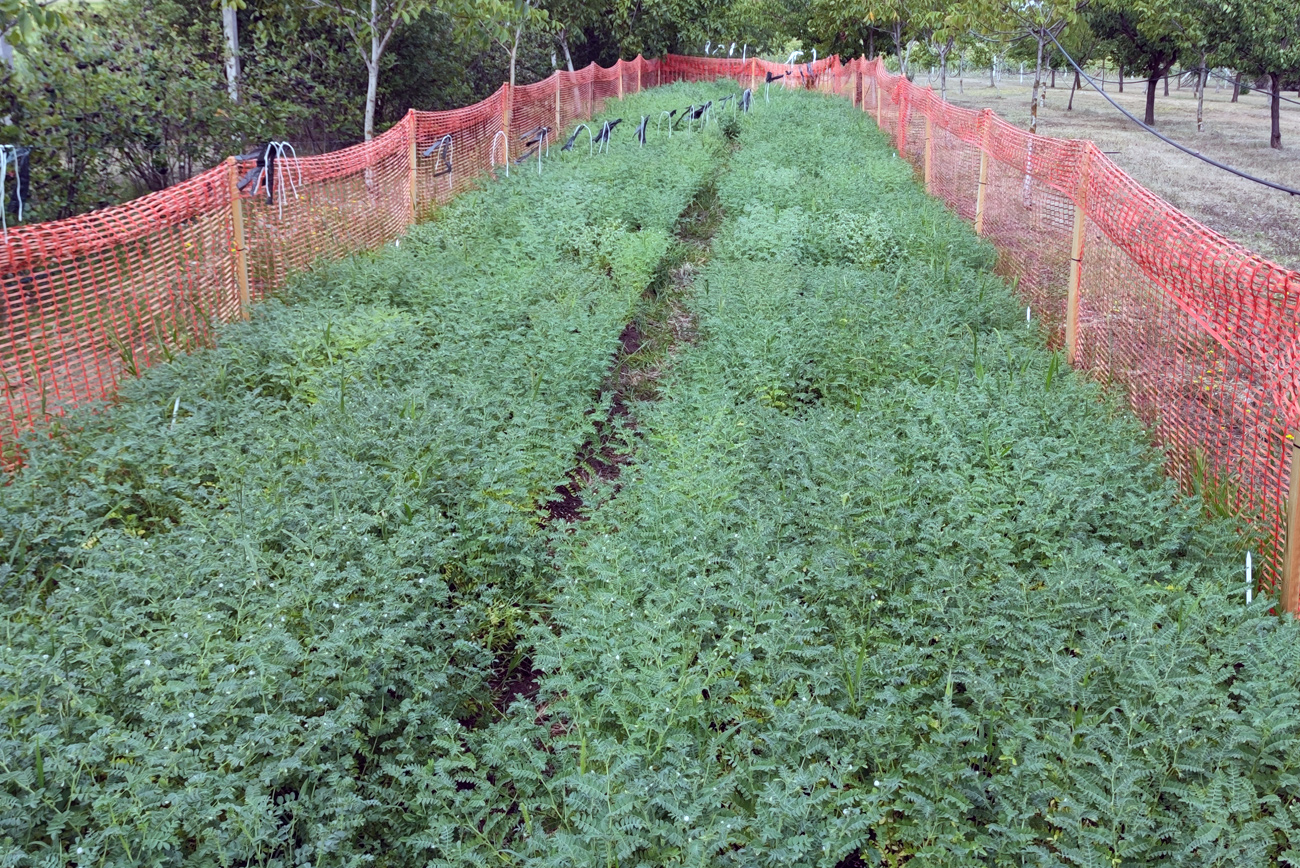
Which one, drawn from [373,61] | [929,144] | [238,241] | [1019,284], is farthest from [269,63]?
[1019,284]

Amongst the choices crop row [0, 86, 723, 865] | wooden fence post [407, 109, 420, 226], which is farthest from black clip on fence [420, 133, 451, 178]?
crop row [0, 86, 723, 865]

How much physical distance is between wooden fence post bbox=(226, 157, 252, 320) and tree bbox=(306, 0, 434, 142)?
5.21 metres

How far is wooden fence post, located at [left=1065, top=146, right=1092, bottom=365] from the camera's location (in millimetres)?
7184

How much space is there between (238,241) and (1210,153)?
23712 millimetres

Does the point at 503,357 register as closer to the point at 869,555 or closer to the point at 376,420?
the point at 376,420

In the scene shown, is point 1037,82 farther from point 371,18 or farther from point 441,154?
point 371,18

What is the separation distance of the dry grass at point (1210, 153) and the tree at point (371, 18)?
1029 centimetres

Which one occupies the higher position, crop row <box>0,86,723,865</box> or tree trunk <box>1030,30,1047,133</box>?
tree trunk <box>1030,30,1047,133</box>

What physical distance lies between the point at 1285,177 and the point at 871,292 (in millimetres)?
17291

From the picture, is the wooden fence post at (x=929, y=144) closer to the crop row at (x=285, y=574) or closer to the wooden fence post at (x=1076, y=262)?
the wooden fence post at (x=1076, y=262)

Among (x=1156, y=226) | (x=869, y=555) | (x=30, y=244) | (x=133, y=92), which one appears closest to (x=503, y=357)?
(x=30, y=244)

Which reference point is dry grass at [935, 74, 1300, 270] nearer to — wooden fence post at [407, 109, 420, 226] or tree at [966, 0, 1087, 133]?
tree at [966, 0, 1087, 133]

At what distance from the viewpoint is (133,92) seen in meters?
9.85

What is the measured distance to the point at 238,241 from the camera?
7.55m
